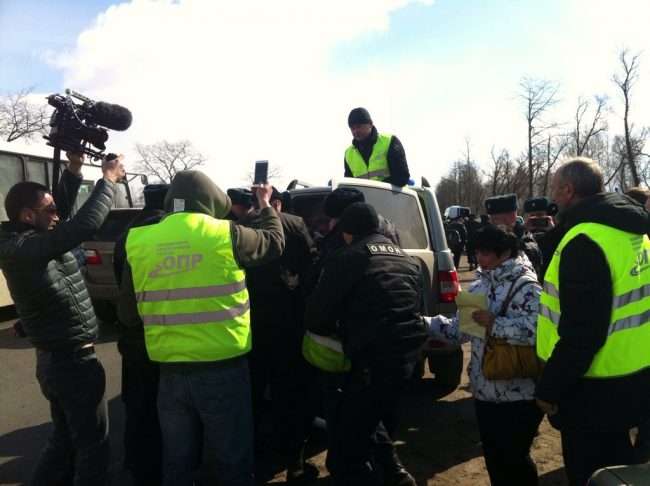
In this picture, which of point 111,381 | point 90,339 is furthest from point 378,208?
point 111,381

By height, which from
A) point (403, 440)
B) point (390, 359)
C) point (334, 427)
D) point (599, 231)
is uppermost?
point (599, 231)

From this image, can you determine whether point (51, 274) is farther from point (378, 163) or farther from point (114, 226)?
point (114, 226)

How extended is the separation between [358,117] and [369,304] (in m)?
3.01

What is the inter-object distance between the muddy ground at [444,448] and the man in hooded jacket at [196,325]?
1.19 metres

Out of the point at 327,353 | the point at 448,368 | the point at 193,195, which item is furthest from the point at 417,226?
the point at 193,195

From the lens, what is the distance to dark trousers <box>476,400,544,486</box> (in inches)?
105

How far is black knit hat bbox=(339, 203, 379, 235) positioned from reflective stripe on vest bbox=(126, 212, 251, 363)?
756 millimetres

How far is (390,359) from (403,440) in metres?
1.85

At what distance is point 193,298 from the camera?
2.46 meters

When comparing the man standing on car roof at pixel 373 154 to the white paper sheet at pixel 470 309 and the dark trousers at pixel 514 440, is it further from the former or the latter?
the dark trousers at pixel 514 440

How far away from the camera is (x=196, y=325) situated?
2484 mm

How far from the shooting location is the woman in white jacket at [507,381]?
267 cm

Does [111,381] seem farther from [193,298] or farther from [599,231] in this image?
[599,231]

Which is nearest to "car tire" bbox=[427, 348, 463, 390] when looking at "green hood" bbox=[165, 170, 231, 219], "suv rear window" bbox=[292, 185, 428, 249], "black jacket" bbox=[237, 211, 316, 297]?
"suv rear window" bbox=[292, 185, 428, 249]
